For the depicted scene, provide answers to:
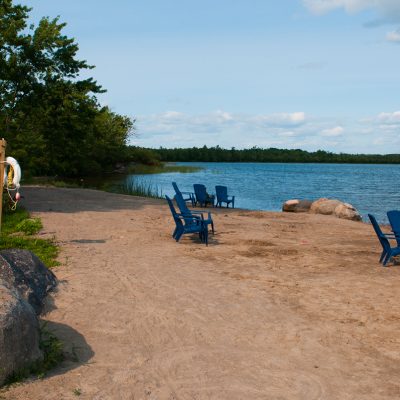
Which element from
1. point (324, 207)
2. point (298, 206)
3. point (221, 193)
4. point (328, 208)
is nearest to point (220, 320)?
point (221, 193)

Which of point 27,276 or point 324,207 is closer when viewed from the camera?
point 27,276

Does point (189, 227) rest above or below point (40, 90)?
below

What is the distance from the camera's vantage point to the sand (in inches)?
182

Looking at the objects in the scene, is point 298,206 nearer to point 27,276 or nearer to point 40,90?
point 40,90

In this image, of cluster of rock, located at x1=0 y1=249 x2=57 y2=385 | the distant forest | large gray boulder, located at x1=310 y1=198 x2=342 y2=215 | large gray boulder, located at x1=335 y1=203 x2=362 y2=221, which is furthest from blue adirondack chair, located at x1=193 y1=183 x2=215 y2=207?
the distant forest

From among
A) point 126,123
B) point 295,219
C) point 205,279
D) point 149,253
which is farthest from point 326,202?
point 126,123

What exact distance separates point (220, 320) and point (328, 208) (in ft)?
52.0

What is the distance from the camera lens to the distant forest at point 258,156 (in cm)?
13012

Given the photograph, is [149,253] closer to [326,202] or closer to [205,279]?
[205,279]

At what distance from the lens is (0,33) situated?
18828 mm

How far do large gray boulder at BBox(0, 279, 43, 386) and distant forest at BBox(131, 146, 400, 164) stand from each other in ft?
393

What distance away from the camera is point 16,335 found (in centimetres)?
436

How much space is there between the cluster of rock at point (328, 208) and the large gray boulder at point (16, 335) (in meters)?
17.2

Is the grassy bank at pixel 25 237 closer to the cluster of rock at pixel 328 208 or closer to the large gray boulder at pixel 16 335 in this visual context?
the large gray boulder at pixel 16 335
